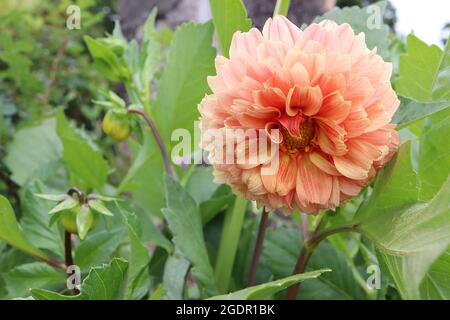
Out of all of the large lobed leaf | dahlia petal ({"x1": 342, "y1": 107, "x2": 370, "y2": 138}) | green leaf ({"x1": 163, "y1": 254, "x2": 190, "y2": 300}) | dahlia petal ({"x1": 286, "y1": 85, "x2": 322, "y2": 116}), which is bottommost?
green leaf ({"x1": 163, "y1": 254, "x2": 190, "y2": 300})

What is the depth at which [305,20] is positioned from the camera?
3.03ft

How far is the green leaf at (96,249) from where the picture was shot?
44 centimetres

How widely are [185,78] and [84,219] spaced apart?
0.57ft

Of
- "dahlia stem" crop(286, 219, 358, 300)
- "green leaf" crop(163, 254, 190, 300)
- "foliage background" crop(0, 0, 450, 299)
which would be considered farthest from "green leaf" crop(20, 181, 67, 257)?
"dahlia stem" crop(286, 219, 358, 300)

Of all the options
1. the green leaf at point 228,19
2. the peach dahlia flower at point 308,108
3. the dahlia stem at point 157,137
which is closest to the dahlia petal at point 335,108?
the peach dahlia flower at point 308,108

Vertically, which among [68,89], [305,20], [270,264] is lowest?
[270,264]

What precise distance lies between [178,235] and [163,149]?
0.12 meters

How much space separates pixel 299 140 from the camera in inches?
13.2

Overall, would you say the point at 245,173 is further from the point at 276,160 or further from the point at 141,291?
the point at 141,291

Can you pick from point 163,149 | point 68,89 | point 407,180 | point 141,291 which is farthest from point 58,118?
point 68,89

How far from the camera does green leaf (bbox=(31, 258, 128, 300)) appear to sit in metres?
0.34

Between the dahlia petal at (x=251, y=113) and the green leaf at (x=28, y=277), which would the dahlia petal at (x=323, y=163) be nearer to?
the dahlia petal at (x=251, y=113)

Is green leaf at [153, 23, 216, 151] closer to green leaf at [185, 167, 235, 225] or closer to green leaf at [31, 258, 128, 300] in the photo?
green leaf at [185, 167, 235, 225]

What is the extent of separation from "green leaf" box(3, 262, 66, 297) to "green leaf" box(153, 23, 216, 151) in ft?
0.54
